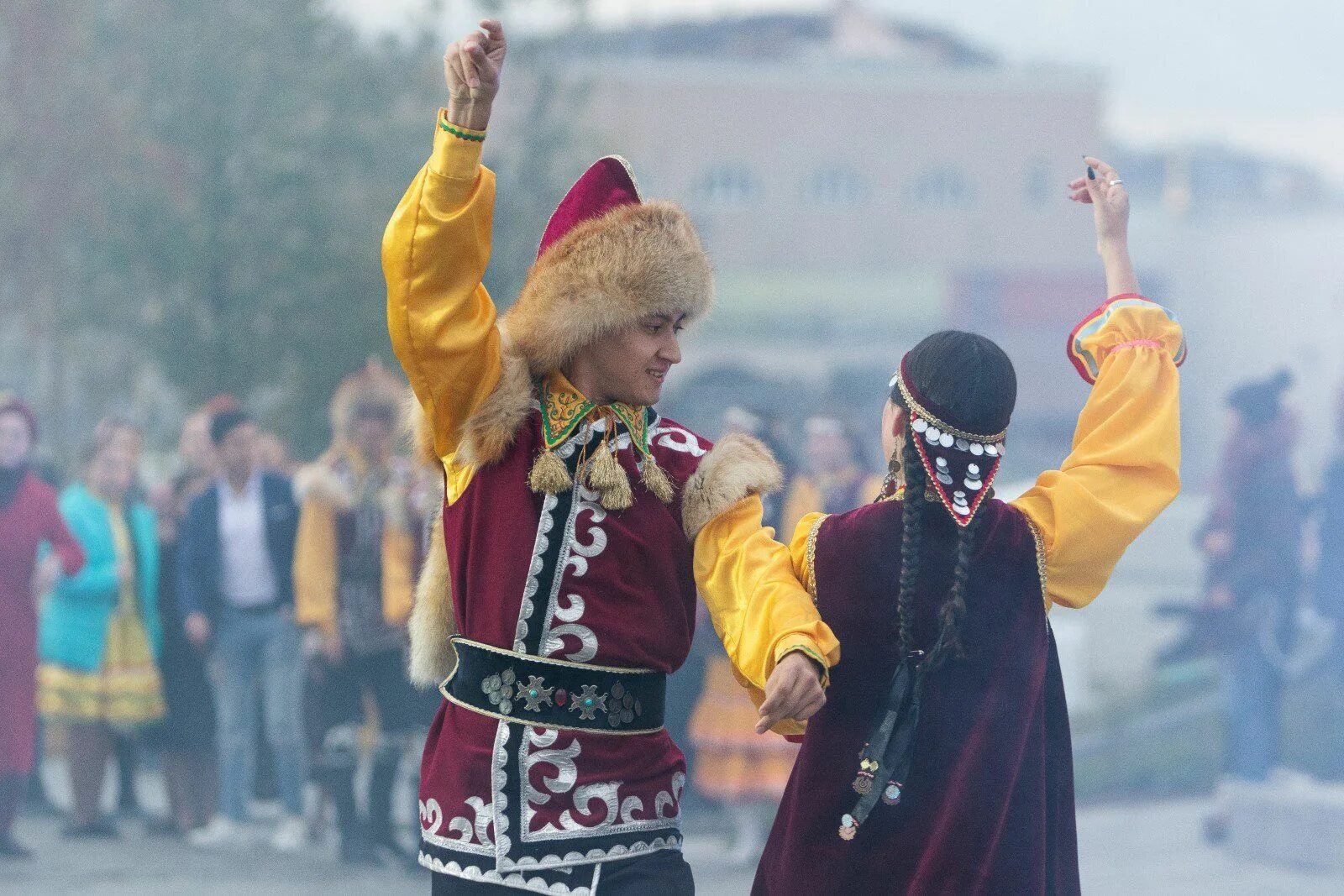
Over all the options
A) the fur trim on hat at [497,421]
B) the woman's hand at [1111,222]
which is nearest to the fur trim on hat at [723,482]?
the fur trim on hat at [497,421]

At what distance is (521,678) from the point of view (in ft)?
9.11

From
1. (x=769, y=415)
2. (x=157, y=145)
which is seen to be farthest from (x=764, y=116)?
(x=769, y=415)

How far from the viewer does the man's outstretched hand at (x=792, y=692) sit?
8.39ft

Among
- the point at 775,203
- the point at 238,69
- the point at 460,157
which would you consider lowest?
the point at 460,157

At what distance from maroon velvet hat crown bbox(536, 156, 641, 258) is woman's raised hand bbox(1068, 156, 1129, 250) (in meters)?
0.91

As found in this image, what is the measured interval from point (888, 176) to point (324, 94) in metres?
13.3

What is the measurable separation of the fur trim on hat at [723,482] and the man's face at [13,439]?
16.5 ft

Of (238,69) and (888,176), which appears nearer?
(238,69)

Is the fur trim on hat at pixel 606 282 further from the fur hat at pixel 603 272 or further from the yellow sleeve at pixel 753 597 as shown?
the yellow sleeve at pixel 753 597

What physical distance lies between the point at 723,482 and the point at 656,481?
12cm

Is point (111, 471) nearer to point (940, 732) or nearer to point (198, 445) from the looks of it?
point (198, 445)

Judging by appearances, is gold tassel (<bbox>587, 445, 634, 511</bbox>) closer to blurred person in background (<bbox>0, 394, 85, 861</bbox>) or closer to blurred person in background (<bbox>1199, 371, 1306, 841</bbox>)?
blurred person in background (<bbox>0, 394, 85, 861</bbox>)

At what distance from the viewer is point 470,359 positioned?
273 centimetres

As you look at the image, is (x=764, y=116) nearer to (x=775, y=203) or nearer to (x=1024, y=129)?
(x=775, y=203)
